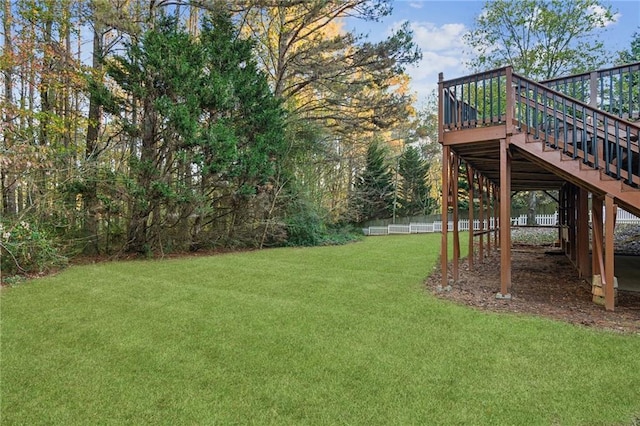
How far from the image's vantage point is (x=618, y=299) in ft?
15.2

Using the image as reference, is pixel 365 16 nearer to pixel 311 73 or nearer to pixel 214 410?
pixel 311 73

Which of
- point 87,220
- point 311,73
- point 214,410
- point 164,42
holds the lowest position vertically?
point 214,410

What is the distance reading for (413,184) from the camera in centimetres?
1953

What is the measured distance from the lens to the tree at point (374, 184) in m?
17.7

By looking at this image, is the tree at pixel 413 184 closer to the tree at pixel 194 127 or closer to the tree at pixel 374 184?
the tree at pixel 374 184

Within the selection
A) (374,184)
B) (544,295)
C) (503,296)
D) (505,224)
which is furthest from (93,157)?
(374,184)

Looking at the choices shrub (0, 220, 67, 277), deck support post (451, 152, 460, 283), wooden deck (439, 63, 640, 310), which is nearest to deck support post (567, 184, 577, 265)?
wooden deck (439, 63, 640, 310)

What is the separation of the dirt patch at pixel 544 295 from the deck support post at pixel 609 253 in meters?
0.15

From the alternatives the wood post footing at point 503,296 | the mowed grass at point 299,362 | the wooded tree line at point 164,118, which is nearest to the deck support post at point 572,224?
the wood post footing at point 503,296

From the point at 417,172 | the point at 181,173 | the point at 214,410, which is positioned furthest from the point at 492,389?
the point at 417,172

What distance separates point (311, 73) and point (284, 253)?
20.1ft

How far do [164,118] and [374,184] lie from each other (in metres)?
12.0

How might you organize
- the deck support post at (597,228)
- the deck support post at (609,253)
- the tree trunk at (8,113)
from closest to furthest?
the deck support post at (609,253) < the deck support post at (597,228) < the tree trunk at (8,113)

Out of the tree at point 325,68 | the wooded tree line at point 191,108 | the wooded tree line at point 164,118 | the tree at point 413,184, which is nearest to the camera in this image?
the wooded tree line at point 164,118
